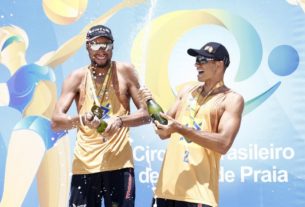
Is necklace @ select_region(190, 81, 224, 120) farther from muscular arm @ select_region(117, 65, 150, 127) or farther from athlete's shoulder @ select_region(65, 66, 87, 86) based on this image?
athlete's shoulder @ select_region(65, 66, 87, 86)

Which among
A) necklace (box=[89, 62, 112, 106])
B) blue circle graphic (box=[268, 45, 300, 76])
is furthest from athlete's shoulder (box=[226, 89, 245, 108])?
blue circle graphic (box=[268, 45, 300, 76])

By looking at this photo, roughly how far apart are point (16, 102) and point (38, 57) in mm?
394

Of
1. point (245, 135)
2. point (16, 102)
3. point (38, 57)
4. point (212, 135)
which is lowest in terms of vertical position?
point (212, 135)

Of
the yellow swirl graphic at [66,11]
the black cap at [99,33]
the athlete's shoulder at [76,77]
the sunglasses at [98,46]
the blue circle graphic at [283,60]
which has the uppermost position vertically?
the yellow swirl graphic at [66,11]

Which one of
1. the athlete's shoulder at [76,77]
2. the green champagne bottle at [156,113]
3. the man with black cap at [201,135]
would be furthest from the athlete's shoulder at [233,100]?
the athlete's shoulder at [76,77]

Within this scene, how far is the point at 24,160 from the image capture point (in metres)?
4.65

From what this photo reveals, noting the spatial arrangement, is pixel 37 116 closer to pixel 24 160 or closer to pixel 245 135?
pixel 24 160

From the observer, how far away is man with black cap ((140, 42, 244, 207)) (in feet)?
9.30

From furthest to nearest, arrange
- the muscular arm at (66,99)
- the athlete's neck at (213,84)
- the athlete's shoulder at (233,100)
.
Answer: the muscular arm at (66,99), the athlete's neck at (213,84), the athlete's shoulder at (233,100)

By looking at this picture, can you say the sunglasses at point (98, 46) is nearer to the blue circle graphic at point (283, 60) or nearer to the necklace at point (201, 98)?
the necklace at point (201, 98)

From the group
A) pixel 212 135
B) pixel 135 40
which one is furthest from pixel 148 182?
pixel 212 135

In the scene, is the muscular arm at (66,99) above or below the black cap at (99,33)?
below

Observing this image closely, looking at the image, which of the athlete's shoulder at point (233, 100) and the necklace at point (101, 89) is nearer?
the athlete's shoulder at point (233, 100)

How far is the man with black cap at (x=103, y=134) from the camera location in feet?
10.8
